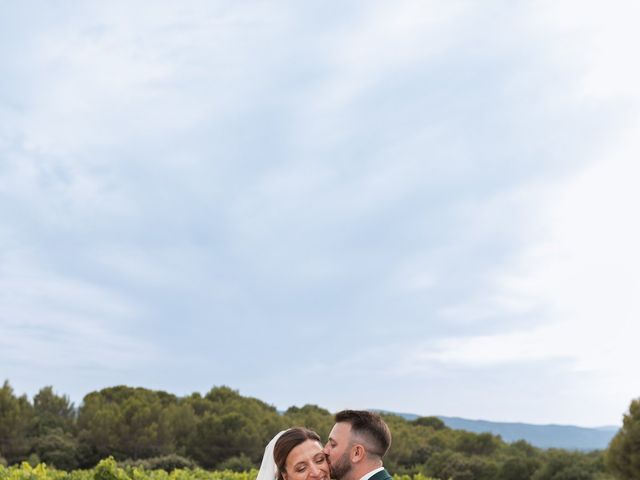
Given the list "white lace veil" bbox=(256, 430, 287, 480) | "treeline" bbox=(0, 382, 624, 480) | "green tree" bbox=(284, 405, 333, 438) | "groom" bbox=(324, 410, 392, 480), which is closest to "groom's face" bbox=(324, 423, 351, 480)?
"groom" bbox=(324, 410, 392, 480)

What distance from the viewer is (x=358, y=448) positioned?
12.1ft

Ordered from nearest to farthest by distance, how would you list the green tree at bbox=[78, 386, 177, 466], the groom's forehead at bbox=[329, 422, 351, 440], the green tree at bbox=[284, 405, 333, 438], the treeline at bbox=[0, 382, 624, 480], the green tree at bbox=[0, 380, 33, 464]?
the groom's forehead at bbox=[329, 422, 351, 440] < the treeline at bbox=[0, 382, 624, 480] < the green tree at bbox=[0, 380, 33, 464] < the green tree at bbox=[78, 386, 177, 466] < the green tree at bbox=[284, 405, 333, 438]

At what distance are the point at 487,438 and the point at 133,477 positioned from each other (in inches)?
1115

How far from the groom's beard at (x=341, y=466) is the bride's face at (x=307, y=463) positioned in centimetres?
4

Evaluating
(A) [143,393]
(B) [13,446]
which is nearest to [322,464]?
(B) [13,446]

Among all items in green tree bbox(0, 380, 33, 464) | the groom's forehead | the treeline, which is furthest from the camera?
green tree bbox(0, 380, 33, 464)

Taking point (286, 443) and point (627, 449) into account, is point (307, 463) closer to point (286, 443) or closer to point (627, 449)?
point (286, 443)

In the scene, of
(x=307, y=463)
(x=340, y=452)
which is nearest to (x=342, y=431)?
(x=340, y=452)

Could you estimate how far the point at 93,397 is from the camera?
31.1m

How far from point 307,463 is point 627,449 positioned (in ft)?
65.4

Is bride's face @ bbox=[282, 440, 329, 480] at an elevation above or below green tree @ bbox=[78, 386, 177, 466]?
below

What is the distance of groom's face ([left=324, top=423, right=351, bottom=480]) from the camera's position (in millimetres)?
3680

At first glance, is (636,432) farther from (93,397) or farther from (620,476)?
(93,397)

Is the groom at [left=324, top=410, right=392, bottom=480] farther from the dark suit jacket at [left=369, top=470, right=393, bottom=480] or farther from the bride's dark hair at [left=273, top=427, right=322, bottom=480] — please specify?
the bride's dark hair at [left=273, top=427, right=322, bottom=480]
